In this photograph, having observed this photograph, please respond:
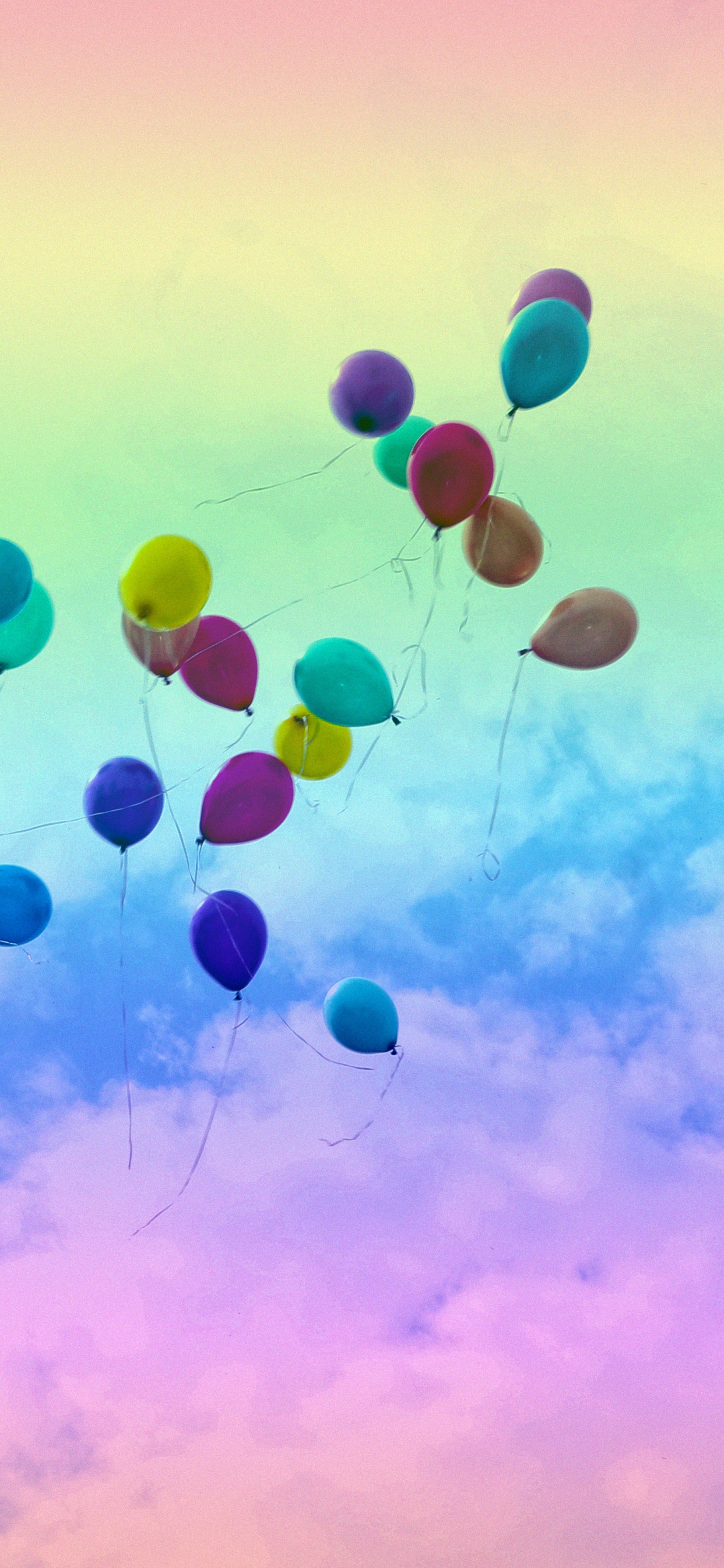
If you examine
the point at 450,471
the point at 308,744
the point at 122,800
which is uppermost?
the point at 450,471

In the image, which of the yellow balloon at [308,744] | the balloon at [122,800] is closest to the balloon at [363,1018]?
the yellow balloon at [308,744]

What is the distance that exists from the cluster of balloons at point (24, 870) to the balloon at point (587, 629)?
7.23 ft

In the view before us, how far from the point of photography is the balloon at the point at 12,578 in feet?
13.7

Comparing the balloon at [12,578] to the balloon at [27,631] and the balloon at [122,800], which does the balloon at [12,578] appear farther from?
the balloon at [122,800]

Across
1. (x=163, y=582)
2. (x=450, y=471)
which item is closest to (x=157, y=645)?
(x=163, y=582)

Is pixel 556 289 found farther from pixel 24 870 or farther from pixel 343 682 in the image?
pixel 24 870

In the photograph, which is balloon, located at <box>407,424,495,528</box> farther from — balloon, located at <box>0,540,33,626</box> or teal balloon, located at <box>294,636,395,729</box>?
balloon, located at <box>0,540,33,626</box>

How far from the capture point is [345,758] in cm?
512

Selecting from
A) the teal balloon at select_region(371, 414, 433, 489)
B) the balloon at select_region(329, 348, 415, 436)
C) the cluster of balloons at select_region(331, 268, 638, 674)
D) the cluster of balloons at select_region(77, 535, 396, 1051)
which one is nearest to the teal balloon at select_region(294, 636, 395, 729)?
the cluster of balloons at select_region(77, 535, 396, 1051)

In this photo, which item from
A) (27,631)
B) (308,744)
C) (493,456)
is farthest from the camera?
(308,744)

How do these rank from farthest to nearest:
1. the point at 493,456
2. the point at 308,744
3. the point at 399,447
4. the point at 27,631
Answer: the point at 308,744 < the point at 399,447 < the point at 27,631 < the point at 493,456

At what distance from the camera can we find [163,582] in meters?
4.17

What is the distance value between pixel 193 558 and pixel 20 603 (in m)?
0.74

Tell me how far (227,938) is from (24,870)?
3.27ft
